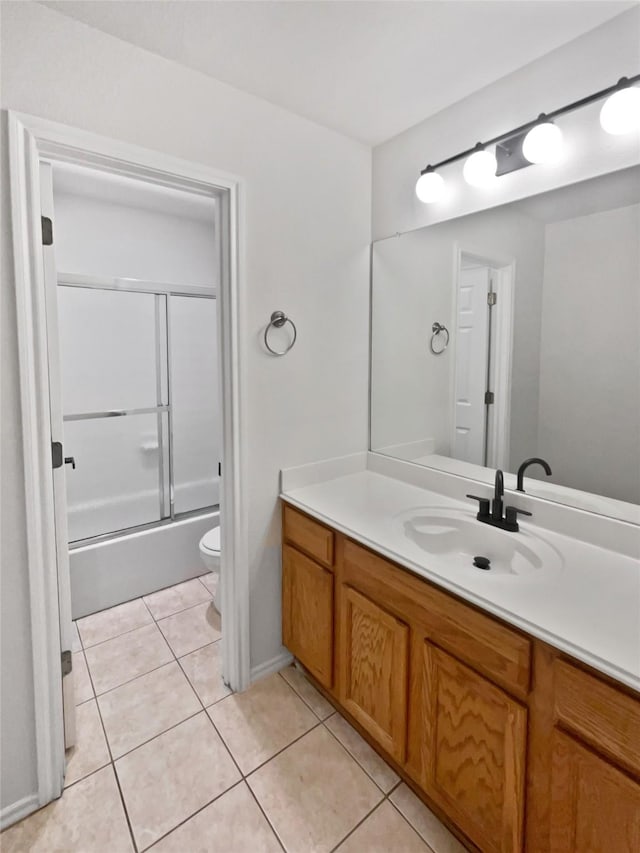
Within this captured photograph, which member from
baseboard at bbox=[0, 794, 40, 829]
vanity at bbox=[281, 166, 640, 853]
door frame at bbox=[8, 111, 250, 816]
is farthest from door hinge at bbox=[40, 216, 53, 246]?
baseboard at bbox=[0, 794, 40, 829]

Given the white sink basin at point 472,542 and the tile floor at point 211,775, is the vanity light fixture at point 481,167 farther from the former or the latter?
the tile floor at point 211,775

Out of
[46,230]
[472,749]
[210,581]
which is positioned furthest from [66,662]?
[46,230]

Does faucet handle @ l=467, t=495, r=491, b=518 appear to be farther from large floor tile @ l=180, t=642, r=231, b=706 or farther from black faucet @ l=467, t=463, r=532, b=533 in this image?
large floor tile @ l=180, t=642, r=231, b=706

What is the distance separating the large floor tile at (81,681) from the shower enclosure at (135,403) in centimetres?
65

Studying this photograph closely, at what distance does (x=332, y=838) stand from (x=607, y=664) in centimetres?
102

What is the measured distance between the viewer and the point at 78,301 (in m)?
2.52

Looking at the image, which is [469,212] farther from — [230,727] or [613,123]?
[230,727]

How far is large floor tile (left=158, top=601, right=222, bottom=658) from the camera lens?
211cm

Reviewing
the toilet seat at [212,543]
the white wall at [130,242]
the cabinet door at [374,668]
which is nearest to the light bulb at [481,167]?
the cabinet door at [374,668]

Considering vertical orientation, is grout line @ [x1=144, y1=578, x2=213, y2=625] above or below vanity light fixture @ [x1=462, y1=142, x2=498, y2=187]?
below

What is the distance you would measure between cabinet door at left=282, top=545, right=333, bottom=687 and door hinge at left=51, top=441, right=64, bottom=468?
93 centimetres

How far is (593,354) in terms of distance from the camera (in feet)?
4.53

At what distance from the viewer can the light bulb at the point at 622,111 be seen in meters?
1.18

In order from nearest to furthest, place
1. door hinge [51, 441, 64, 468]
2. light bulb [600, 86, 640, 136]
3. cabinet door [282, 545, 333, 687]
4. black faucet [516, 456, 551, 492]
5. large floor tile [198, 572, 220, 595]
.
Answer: light bulb [600, 86, 640, 136]
door hinge [51, 441, 64, 468]
black faucet [516, 456, 551, 492]
cabinet door [282, 545, 333, 687]
large floor tile [198, 572, 220, 595]
